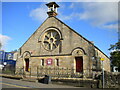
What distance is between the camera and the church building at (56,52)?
21.7 meters

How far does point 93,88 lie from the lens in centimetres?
1684

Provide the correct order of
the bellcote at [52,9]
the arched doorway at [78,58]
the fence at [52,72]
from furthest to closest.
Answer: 1. the bellcote at [52,9]
2. the arched doorway at [78,58]
3. the fence at [52,72]

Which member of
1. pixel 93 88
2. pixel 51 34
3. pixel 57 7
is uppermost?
Result: pixel 57 7

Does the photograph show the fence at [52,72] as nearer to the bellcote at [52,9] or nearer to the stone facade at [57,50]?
the stone facade at [57,50]

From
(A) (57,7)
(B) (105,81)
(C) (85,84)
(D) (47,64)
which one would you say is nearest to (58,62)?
(D) (47,64)

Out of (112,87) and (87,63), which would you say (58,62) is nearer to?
(87,63)

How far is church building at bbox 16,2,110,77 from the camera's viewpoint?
21.7m

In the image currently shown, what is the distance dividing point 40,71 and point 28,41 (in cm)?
624

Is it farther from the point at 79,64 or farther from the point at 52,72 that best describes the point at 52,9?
the point at 79,64

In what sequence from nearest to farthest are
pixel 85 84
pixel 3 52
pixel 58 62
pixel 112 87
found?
pixel 112 87 < pixel 85 84 < pixel 58 62 < pixel 3 52

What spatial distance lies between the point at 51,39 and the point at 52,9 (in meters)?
6.00

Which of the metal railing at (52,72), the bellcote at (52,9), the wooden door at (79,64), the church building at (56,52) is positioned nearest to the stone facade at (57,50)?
the church building at (56,52)

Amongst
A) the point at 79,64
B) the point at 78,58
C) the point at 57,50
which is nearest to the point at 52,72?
the point at 57,50

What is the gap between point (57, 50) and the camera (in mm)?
24203
